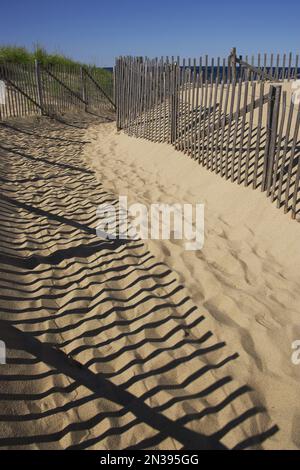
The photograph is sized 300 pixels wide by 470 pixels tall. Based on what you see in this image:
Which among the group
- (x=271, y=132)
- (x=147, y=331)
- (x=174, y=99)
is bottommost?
(x=147, y=331)

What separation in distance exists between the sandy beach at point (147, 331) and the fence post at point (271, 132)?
1.33ft

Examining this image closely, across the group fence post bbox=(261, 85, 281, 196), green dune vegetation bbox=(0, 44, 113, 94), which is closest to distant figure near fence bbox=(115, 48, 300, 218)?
fence post bbox=(261, 85, 281, 196)

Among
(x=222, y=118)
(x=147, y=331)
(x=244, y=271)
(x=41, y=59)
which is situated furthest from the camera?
(x=41, y=59)

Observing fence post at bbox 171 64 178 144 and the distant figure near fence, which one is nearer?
the distant figure near fence

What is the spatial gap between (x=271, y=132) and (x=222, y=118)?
1562 millimetres

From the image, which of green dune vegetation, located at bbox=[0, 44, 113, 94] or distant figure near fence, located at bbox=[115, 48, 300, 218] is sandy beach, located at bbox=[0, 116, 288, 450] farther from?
green dune vegetation, located at bbox=[0, 44, 113, 94]

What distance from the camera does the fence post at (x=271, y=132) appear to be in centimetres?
506

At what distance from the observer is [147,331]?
10.7 feet

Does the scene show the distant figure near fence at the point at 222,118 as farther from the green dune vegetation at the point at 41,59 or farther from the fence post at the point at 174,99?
the green dune vegetation at the point at 41,59

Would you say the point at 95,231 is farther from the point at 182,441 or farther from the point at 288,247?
the point at 182,441

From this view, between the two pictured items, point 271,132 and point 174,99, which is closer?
point 271,132

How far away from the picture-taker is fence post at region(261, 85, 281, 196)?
16.6 feet

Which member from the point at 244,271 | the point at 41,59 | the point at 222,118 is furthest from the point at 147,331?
the point at 41,59

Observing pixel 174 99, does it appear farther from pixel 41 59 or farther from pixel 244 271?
pixel 41 59
